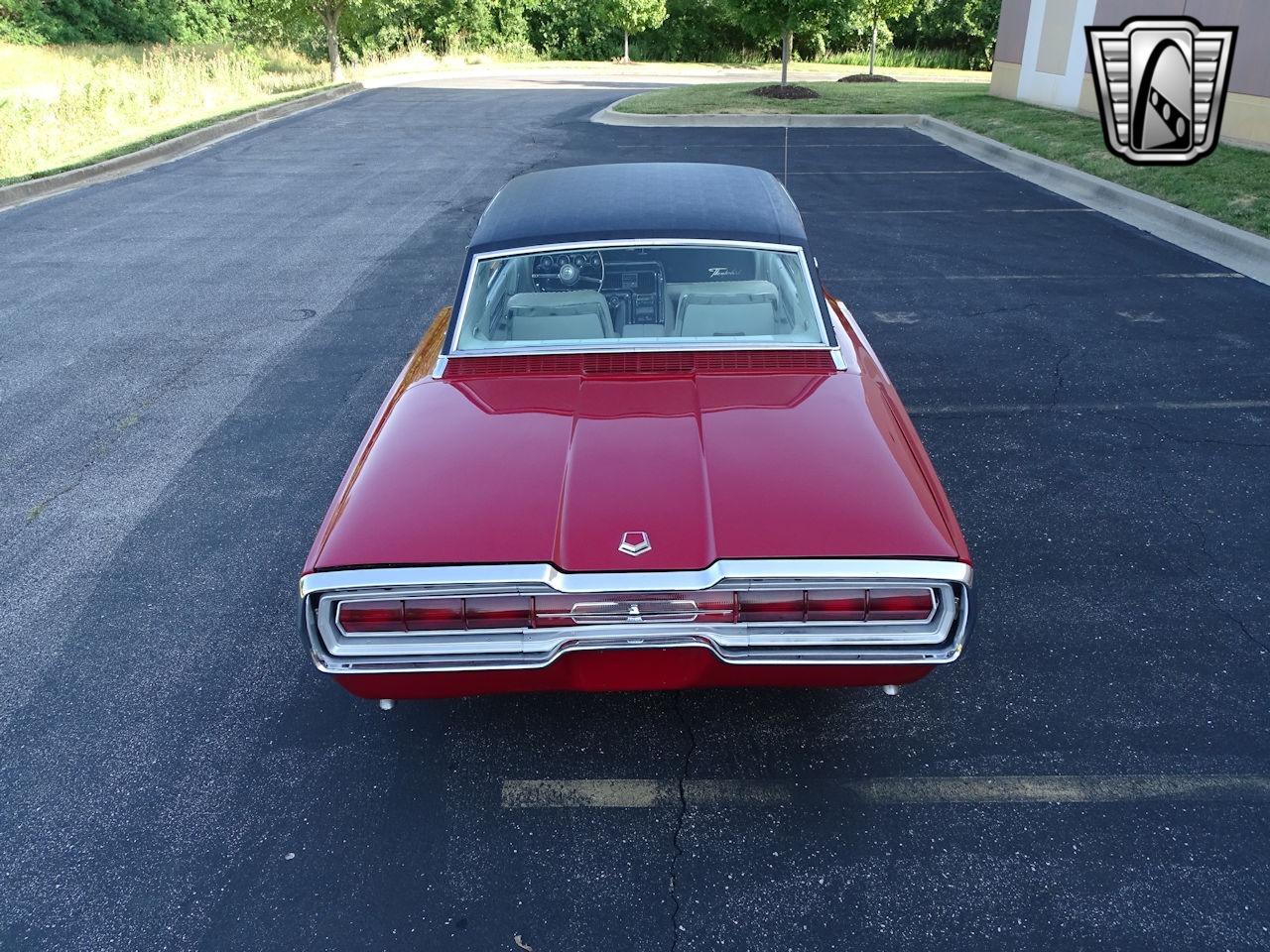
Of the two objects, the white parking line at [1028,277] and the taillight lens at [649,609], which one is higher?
the taillight lens at [649,609]

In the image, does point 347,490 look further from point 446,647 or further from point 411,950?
point 411,950

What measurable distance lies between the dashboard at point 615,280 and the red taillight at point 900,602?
76.5 inches

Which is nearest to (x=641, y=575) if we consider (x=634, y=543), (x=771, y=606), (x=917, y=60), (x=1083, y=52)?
(x=634, y=543)

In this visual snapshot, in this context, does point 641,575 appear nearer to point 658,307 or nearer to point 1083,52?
point 658,307

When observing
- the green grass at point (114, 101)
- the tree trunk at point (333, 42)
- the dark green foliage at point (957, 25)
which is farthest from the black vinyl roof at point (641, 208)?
the dark green foliage at point (957, 25)

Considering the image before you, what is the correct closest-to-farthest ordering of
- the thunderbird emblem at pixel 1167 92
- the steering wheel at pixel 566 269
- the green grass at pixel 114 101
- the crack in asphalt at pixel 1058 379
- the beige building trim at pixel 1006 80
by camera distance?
1. the steering wheel at pixel 566 269
2. the crack in asphalt at pixel 1058 379
3. the thunderbird emblem at pixel 1167 92
4. the green grass at pixel 114 101
5. the beige building trim at pixel 1006 80

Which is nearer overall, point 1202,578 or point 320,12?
point 1202,578

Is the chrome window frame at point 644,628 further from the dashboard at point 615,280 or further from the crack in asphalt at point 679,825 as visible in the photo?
the dashboard at point 615,280

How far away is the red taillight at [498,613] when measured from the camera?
278 cm

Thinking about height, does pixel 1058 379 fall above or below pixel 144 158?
below

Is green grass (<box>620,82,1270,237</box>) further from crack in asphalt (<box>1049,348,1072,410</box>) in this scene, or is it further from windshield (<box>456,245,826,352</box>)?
windshield (<box>456,245,826,352</box>)

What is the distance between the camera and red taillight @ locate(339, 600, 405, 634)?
2.78 meters

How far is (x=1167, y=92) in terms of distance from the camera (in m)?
14.1

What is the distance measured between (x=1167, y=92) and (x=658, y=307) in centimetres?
1361
